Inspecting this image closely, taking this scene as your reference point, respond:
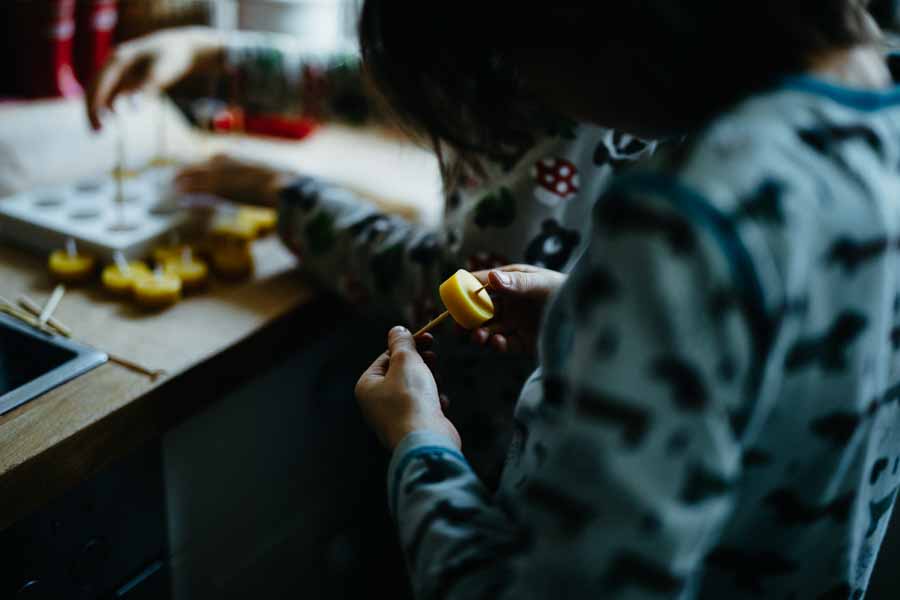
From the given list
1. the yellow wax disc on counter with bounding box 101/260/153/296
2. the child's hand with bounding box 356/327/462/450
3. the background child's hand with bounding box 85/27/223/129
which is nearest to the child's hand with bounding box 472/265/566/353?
the child's hand with bounding box 356/327/462/450

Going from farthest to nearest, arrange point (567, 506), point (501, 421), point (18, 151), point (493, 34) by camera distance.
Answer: point (18, 151) → point (501, 421) → point (493, 34) → point (567, 506)

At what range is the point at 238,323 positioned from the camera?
34.5 inches

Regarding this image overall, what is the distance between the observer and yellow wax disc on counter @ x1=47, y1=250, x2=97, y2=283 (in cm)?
92

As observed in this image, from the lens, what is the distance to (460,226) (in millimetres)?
848

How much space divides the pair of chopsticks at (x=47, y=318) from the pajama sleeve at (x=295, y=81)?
0.68 m

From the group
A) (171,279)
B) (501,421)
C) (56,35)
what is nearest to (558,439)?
(501,421)

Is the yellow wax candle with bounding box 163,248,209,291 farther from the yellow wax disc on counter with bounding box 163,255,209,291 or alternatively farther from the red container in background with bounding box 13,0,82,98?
the red container in background with bounding box 13,0,82,98

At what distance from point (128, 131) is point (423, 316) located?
2.65 ft

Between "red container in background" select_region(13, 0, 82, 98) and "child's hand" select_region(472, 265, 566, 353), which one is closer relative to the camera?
"child's hand" select_region(472, 265, 566, 353)

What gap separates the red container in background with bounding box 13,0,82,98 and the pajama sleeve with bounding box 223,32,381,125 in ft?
1.08

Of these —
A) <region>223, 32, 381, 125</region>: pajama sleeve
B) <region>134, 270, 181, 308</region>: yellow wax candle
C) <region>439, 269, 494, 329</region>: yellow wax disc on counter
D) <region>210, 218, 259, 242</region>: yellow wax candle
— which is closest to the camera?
<region>439, 269, 494, 329</region>: yellow wax disc on counter

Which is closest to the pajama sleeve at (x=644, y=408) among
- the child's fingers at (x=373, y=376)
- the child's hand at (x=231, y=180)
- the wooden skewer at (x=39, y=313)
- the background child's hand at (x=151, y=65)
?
the child's fingers at (x=373, y=376)

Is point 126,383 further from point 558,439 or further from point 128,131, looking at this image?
point 128,131

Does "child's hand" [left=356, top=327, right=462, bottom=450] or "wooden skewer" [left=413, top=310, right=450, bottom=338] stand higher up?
"wooden skewer" [left=413, top=310, right=450, bottom=338]
